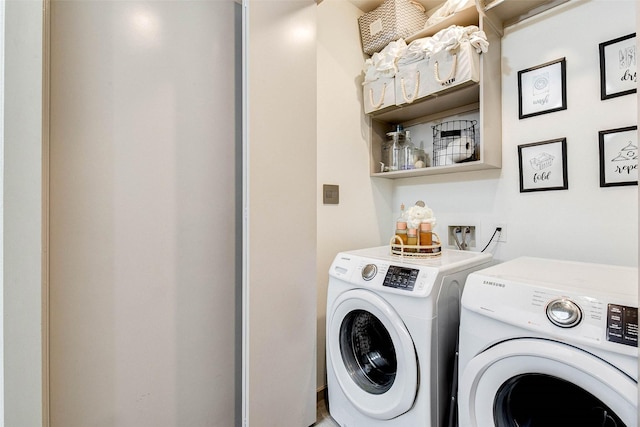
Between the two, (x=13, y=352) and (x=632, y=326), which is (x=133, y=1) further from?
(x=632, y=326)

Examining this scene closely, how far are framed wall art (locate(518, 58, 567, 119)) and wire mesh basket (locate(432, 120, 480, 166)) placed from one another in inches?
10.3

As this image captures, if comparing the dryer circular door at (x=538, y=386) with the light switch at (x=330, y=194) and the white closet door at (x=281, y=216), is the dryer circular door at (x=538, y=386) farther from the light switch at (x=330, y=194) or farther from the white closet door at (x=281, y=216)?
the light switch at (x=330, y=194)

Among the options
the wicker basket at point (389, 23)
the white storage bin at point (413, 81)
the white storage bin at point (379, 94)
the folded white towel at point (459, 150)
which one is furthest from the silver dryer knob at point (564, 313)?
the wicker basket at point (389, 23)

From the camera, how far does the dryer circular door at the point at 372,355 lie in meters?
1.20

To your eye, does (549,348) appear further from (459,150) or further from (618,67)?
(618,67)

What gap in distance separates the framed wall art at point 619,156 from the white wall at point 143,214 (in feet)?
5.73

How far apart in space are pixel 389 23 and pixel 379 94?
42cm

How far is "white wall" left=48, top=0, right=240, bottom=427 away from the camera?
3.35 feet

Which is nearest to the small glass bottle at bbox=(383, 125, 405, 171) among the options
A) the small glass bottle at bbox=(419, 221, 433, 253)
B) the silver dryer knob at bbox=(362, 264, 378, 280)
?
the small glass bottle at bbox=(419, 221, 433, 253)

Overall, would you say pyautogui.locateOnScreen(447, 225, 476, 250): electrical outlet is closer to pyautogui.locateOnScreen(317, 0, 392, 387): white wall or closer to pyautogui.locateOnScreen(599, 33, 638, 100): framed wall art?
pyautogui.locateOnScreen(317, 0, 392, 387): white wall

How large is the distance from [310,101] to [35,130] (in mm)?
1087

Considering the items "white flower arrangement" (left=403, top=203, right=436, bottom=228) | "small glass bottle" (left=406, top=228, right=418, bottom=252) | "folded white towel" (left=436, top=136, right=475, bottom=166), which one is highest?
"folded white towel" (left=436, top=136, right=475, bottom=166)

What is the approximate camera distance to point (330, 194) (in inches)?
72.2

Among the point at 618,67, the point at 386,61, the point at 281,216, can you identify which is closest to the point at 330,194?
the point at 281,216
